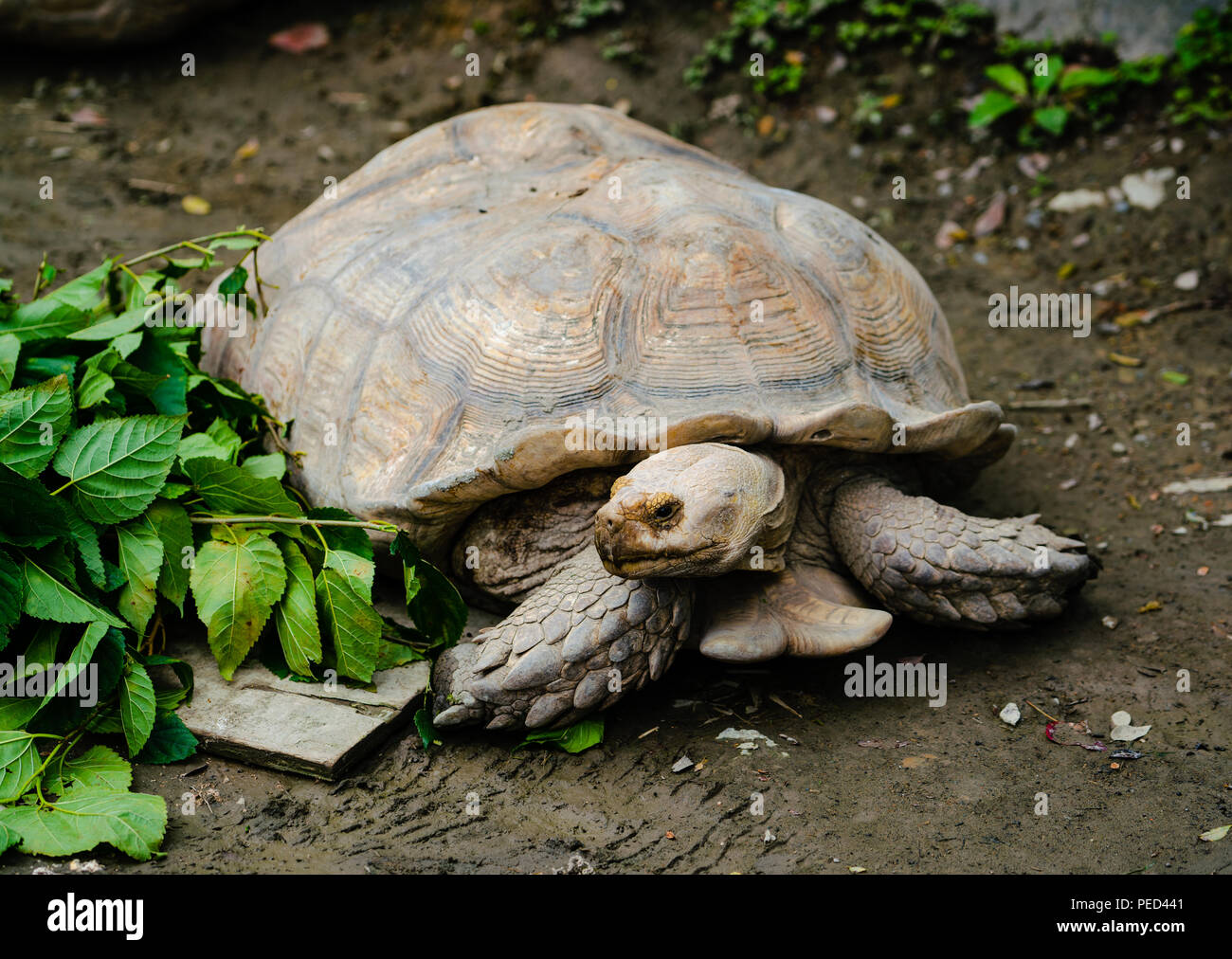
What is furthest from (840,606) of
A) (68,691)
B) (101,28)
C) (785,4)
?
(101,28)

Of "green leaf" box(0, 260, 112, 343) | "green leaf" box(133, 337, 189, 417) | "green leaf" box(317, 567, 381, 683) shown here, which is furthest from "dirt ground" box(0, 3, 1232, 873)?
"green leaf" box(0, 260, 112, 343)

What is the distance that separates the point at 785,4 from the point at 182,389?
5.02 m

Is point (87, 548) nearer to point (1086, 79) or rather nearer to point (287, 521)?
point (287, 521)

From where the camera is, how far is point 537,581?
3297 mm

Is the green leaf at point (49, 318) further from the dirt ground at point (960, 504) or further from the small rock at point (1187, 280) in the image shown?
the small rock at point (1187, 280)

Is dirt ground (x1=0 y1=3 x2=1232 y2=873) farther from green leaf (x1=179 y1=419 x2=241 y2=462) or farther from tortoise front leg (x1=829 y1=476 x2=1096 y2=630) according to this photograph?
green leaf (x1=179 y1=419 x2=241 y2=462)

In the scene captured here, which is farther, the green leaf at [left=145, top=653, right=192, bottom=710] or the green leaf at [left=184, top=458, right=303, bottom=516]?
the green leaf at [left=184, top=458, right=303, bottom=516]

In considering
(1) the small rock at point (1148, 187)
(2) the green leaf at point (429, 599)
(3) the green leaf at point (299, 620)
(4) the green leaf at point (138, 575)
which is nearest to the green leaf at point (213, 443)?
(4) the green leaf at point (138, 575)

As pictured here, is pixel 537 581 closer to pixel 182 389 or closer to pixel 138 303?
pixel 182 389

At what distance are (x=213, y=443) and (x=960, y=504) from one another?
274 cm

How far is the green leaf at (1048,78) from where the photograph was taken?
6.22 m

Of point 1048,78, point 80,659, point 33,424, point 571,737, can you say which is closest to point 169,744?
point 80,659

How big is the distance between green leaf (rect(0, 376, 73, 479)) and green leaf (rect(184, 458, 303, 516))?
0.35 m

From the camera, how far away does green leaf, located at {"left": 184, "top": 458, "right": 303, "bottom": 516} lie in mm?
3098
